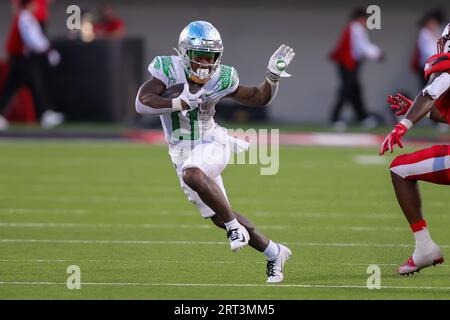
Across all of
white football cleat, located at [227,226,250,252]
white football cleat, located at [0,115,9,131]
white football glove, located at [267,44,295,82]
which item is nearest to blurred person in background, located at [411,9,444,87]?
white football cleat, located at [0,115,9,131]

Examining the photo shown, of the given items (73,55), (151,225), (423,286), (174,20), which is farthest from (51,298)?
(174,20)

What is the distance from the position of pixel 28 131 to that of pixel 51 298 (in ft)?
37.9

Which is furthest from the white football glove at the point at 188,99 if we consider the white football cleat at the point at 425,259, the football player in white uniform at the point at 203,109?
the white football cleat at the point at 425,259

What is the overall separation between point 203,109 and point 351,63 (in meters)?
11.6

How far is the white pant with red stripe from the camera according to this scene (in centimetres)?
686

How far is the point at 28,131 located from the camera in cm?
1764

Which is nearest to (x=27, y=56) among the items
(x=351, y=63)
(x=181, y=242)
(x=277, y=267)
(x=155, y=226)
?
(x=351, y=63)

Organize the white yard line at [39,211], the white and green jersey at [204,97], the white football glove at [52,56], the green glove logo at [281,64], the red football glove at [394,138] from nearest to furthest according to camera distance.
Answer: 1. the red football glove at [394,138]
2. the green glove logo at [281,64]
3. the white and green jersey at [204,97]
4. the white yard line at [39,211]
5. the white football glove at [52,56]

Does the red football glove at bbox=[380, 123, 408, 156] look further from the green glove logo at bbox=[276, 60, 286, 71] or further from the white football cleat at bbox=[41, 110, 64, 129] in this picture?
the white football cleat at bbox=[41, 110, 64, 129]

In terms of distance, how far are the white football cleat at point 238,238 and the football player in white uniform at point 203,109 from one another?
19 mm

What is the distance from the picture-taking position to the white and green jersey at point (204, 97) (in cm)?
726

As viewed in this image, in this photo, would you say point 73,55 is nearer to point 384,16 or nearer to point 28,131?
point 28,131

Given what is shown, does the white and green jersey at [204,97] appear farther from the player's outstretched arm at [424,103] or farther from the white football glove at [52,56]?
the white football glove at [52,56]

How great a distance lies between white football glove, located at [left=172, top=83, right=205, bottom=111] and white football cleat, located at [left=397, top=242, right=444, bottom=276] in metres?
1.60
